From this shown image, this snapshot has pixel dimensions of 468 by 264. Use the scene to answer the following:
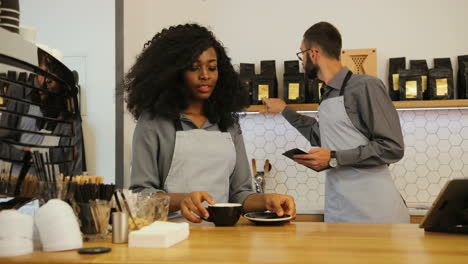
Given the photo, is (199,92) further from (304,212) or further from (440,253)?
(304,212)

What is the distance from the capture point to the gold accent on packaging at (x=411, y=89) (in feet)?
10.3

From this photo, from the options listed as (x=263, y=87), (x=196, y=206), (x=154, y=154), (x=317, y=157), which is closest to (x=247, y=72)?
(x=263, y=87)

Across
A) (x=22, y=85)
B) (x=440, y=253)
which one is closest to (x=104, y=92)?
(x=22, y=85)

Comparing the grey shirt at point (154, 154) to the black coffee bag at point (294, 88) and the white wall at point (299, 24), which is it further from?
the white wall at point (299, 24)

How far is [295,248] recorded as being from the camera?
39.9 inches

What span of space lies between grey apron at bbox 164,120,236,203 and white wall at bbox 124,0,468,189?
69.3 inches

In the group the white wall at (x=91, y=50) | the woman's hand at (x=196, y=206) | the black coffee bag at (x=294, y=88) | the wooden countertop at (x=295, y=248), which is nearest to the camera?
the wooden countertop at (x=295, y=248)

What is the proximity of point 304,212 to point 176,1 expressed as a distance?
1.89 meters

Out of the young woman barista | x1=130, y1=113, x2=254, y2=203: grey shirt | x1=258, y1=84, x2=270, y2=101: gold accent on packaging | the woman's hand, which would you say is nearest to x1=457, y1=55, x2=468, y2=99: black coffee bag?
x1=258, y1=84, x2=270, y2=101: gold accent on packaging

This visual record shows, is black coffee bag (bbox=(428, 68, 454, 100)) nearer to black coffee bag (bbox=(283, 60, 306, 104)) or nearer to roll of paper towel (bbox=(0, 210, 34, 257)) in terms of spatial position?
black coffee bag (bbox=(283, 60, 306, 104))

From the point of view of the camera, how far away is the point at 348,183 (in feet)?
8.23

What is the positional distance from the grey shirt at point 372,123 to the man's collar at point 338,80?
0.08m

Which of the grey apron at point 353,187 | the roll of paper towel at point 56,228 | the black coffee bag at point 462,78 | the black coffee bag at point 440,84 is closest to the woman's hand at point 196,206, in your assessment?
the roll of paper towel at point 56,228

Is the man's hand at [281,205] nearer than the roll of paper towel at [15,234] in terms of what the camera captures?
No
